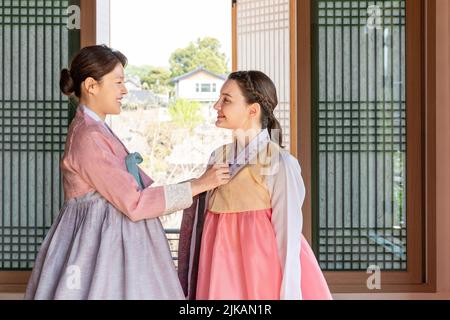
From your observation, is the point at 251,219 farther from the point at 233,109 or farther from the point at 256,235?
the point at 233,109

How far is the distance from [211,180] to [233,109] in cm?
24

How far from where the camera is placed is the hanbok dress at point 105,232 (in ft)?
5.22

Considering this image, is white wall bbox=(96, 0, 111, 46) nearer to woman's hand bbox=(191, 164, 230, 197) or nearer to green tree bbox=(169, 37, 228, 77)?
woman's hand bbox=(191, 164, 230, 197)

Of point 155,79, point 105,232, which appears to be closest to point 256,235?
point 105,232

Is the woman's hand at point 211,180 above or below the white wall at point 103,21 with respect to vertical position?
below

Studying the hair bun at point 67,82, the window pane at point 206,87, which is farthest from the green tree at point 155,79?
the hair bun at point 67,82

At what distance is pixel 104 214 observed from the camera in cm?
163

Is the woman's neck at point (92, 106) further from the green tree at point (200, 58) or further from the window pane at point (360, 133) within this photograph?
the green tree at point (200, 58)

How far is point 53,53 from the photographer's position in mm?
2938

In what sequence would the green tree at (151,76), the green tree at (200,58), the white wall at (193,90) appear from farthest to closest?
the green tree at (151,76) < the green tree at (200,58) < the white wall at (193,90)
